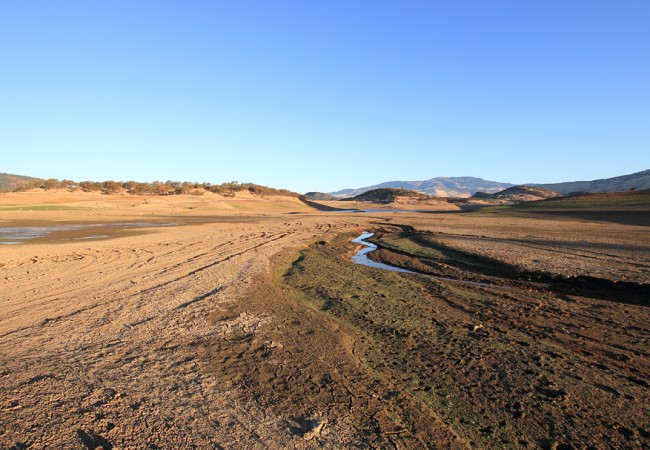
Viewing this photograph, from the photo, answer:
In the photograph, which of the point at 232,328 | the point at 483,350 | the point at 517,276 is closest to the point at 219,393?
the point at 232,328

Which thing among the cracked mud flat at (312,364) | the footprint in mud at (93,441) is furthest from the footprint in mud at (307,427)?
the footprint in mud at (93,441)

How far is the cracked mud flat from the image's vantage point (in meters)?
3.52

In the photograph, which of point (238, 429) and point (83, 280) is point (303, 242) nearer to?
point (83, 280)

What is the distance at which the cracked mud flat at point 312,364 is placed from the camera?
3.52 m

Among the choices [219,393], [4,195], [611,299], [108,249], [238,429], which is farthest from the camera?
[4,195]

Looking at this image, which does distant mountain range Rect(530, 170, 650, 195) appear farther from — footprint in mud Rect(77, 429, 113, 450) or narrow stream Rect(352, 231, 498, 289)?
footprint in mud Rect(77, 429, 113, 450)

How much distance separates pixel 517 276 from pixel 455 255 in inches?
155

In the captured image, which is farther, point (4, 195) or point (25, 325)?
point (4, 195)

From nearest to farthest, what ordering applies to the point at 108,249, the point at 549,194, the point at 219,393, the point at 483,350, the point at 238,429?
the point at 238,429 → the point at 219,393 → the point at 483,350 → the point at 108,249 → the point at 549,194

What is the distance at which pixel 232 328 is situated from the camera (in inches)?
247

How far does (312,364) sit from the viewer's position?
4938 millimetres

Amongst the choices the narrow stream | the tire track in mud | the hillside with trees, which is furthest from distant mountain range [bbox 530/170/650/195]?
the tire track in mud

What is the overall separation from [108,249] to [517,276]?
1566 centimetres

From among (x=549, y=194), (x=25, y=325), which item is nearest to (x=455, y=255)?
(x=25, y=325)
